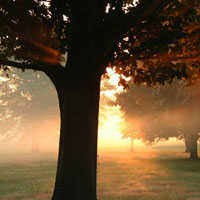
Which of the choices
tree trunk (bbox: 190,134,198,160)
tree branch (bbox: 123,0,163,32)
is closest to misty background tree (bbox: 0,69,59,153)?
tree trunk (bbox: 190,134,198,160)

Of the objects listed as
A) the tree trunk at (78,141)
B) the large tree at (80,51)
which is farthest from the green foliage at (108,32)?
the tree trunk at (78,141)

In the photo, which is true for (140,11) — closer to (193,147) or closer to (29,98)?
(193,147)

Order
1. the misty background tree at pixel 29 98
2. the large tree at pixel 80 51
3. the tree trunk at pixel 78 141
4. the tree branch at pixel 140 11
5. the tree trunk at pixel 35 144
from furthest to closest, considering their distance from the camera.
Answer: the tree trunk at pixel 35 144, the misty background tree at pixel 29 98, the tree trunk at pixel 78 141, the large tree at pixel 80 51, the tree branch at pixel 140 11

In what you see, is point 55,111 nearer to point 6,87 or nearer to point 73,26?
point 6,87

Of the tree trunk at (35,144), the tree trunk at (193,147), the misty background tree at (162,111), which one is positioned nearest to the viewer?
the misty background tree at (162,111)

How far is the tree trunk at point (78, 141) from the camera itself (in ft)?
26.4

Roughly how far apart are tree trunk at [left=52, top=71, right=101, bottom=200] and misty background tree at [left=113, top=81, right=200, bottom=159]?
17.6 m

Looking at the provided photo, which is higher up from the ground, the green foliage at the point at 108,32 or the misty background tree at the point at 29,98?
the misty background tree at the point at 29,98

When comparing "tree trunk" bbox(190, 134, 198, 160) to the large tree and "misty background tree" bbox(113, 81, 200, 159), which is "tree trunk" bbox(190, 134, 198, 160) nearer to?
"misty background tree" bbox(113, 81, 200, 159)

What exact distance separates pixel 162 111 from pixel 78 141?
2390 cm

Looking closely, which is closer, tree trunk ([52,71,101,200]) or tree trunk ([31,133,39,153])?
tree trunk ([52,71,101,200])

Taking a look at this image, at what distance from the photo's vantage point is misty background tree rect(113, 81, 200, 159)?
2697 cm

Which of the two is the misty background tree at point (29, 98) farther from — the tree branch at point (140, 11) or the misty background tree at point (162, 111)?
the tree branch at point (140, 11)

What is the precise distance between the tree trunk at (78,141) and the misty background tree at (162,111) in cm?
1755
